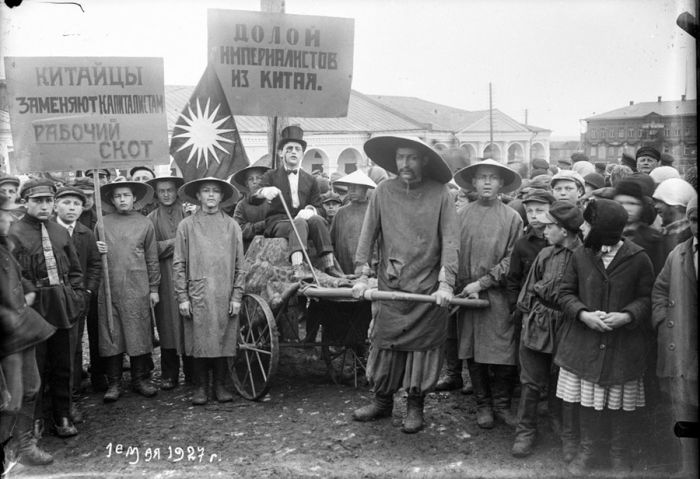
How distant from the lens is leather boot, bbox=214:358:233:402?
5684 millimetres

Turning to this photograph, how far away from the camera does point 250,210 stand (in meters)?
6.54

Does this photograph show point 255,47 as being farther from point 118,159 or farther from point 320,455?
point 320,455

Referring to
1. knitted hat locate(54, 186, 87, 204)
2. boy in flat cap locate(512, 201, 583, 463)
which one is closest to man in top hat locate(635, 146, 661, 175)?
boy in flat cap locate(512, 201, 583, 463)

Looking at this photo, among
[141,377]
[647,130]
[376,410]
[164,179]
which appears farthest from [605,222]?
[141,377]

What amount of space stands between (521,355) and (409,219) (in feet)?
4.16

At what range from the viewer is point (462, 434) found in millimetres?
4871

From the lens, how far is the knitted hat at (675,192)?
14.1 feet

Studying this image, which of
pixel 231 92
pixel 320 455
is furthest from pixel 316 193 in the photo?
pixel 320 455

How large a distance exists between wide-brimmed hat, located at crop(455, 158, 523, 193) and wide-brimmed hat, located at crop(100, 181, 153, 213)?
283cm

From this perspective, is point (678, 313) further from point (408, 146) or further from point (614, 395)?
point (408, 146)

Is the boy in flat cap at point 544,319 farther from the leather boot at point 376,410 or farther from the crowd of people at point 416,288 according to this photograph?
the leather boot at point 376,410

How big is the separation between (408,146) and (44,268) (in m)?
2.81

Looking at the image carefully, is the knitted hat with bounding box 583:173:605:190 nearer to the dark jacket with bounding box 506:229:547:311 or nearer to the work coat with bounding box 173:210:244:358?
the dark jacket with bounding box 506:229:547:311

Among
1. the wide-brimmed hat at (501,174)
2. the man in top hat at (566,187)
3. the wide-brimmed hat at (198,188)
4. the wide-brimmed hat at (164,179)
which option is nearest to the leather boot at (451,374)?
the wide-brimmed hat at (501,174)
